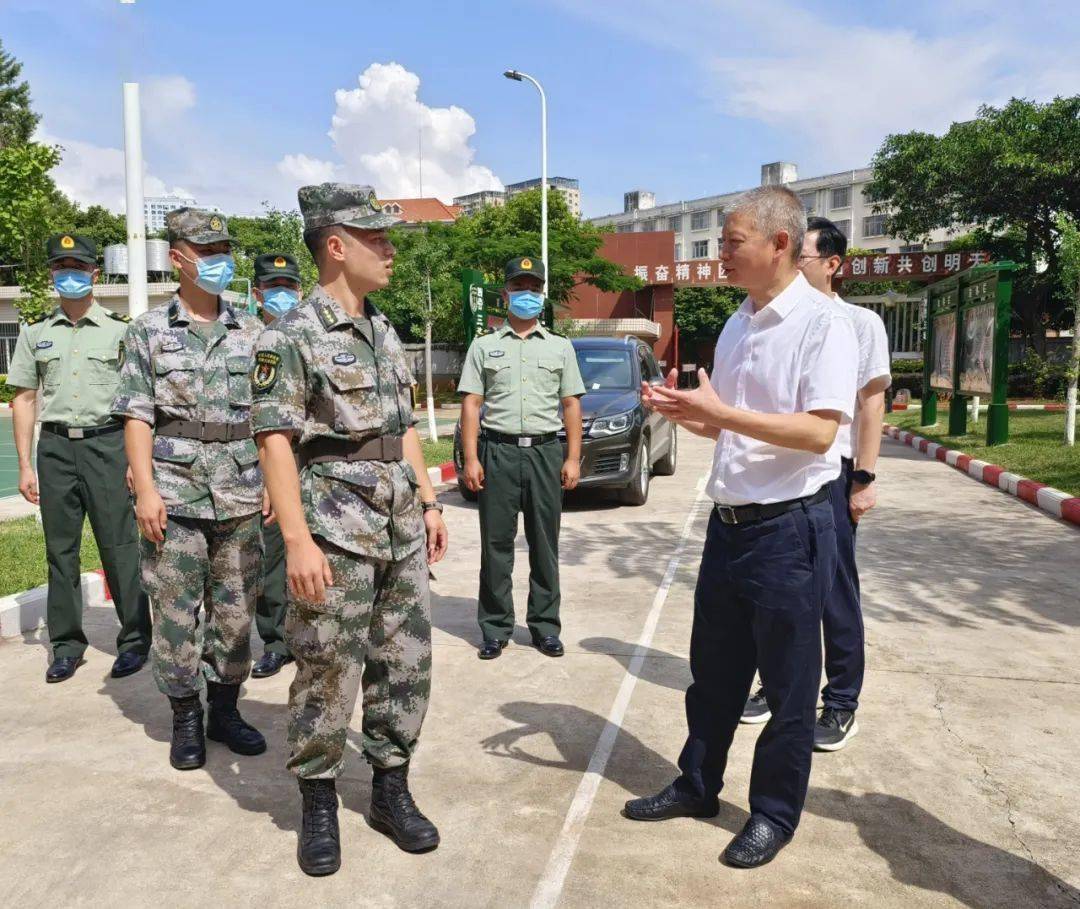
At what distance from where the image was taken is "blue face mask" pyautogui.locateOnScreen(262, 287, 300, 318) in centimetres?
564

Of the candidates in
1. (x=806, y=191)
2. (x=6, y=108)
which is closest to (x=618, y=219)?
(x=806, y=191)

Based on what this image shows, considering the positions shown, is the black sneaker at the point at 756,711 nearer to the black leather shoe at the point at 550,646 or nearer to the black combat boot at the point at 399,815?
the black leather shoe at the point at 550,646

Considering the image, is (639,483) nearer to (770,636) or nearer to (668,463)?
(668,463)

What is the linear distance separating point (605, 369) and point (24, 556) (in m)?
6.27

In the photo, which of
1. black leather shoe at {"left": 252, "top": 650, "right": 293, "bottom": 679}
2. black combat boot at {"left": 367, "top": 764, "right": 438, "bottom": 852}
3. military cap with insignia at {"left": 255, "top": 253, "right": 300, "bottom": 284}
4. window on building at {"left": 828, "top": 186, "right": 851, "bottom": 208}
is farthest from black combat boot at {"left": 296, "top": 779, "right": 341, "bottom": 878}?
window on building at {"left": 828, "top": 186, "right": 851, "bottom": 208}

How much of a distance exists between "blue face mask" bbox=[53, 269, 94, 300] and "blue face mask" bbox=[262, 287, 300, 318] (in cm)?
114

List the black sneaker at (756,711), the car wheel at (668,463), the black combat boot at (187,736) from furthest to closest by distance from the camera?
1. the car wheel at (668,463)
2. the black sneaker at (756,711)
3. the black combat boot at (187,736)

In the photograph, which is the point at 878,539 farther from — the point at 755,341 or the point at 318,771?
the point at 318,771

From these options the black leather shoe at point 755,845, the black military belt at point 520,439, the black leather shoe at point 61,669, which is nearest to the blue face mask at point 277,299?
the black military belt at point 520,439

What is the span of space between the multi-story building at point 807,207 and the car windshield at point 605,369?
45026 millimetres

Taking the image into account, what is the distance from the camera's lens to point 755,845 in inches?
111

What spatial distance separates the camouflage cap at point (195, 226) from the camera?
3773 millimetres

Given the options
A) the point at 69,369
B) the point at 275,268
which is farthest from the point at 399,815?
the point at 275,268

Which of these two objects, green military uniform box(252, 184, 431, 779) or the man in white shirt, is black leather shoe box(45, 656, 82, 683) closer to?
green military uniform box(252, 184, 431, 779)
